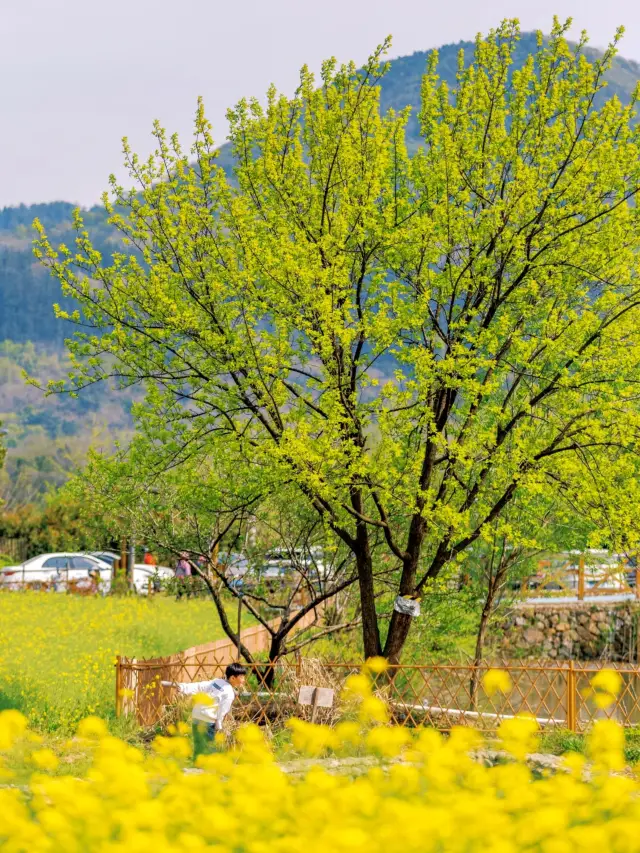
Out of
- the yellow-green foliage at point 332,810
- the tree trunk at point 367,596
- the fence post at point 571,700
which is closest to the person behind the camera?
the yellow-green foliage at point 332,810

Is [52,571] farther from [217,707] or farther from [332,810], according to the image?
[332,810]

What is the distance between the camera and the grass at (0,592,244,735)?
38.7 feet

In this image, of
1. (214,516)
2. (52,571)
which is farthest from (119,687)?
(52,571)

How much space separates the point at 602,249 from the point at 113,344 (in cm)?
560

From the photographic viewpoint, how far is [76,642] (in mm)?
15531

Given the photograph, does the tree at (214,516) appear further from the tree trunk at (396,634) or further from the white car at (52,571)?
the white car at (52,571)

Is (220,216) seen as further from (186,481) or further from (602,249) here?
(602,249)

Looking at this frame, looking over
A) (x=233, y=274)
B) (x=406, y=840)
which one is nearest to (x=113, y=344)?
(x=233, y=274)

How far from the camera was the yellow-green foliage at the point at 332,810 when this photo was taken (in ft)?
11.0

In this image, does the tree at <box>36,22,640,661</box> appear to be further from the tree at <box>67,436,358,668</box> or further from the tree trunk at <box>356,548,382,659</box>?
the tree at <box>67,436,358,668</box>

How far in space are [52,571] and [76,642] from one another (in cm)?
1510

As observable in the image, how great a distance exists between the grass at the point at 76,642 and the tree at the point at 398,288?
324cm

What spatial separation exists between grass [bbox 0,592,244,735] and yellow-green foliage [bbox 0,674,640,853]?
7472 millimetres

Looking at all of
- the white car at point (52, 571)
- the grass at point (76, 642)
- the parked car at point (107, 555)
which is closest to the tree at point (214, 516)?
the grass at point (76, 642)
